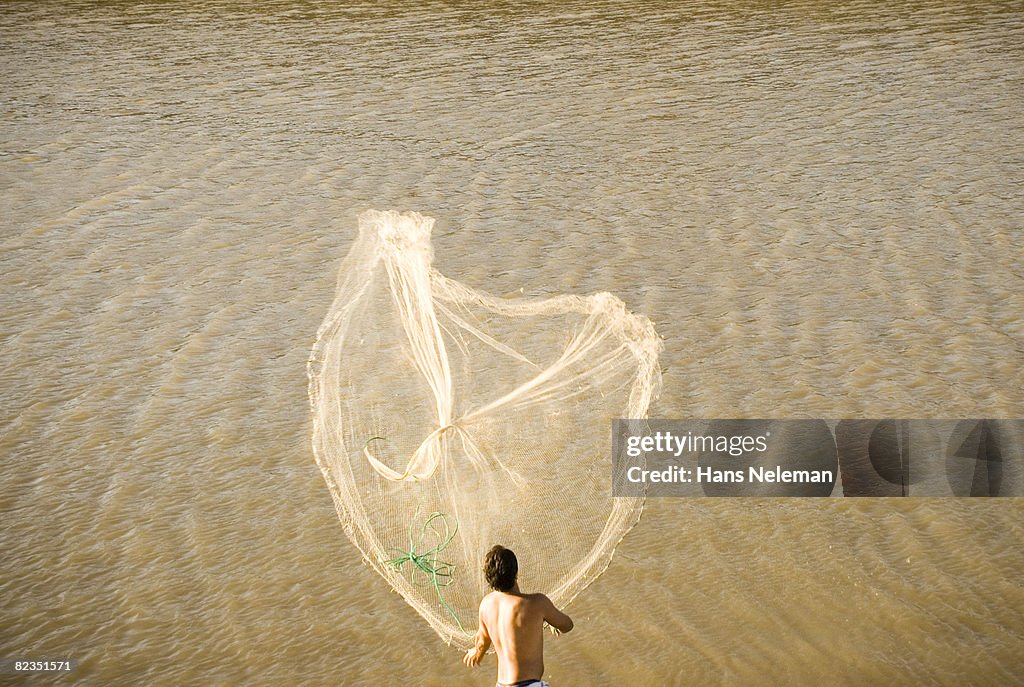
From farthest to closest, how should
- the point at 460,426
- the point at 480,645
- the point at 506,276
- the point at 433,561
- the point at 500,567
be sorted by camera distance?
the point at 506,276 → the point at 460,426 → the point at 433,561 → the point at 480,645 → the point at 500,567

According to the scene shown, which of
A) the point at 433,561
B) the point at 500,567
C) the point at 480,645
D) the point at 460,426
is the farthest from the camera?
the point at 460,426

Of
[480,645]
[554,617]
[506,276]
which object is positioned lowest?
[506,276]

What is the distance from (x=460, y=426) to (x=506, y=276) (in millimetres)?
2346

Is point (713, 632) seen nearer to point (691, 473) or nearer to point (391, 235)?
point (691, 473)

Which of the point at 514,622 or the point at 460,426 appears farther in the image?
the point at 460,426

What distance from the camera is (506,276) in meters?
6.70

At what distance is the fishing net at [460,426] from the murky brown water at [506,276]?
8.7 inches

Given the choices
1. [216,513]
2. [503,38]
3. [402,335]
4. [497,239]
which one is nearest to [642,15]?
[503,38]

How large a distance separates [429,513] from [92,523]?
149cm

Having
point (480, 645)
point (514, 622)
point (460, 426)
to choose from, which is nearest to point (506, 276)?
point (460, 426)

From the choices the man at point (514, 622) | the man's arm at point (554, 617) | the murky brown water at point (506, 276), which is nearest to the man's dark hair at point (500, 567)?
the man at point (514, 622)

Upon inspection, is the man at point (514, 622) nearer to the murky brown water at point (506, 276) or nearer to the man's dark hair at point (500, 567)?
the man's dark hair at point (500, 567)

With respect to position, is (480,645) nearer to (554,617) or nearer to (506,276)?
(554,617)

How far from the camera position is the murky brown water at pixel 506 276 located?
422 centimetres
